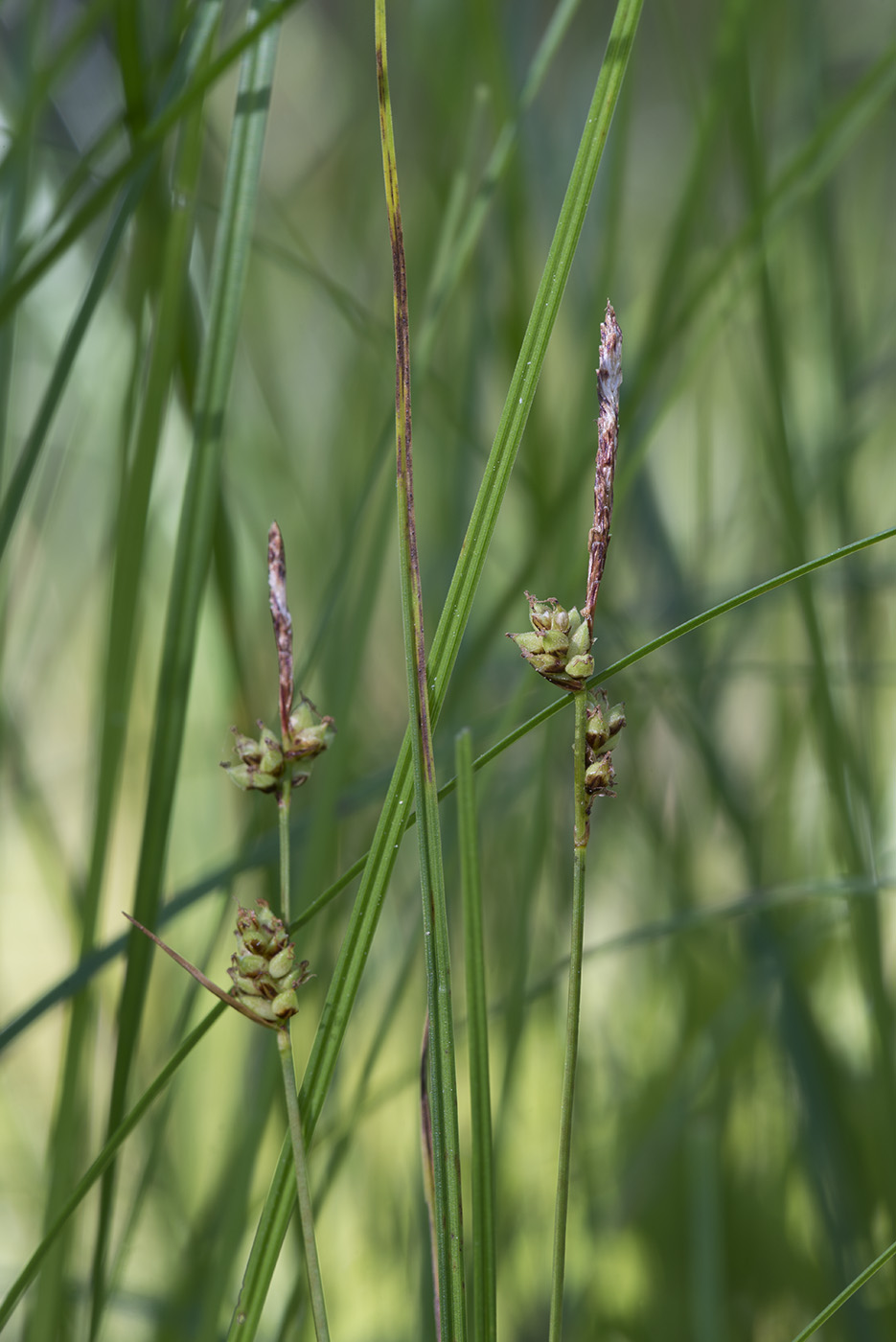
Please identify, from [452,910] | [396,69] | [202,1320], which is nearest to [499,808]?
[452,910]

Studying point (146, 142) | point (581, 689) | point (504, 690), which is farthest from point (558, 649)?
point (504, 690)

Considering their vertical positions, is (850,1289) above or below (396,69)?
below

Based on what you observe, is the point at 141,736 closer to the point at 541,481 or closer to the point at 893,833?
the point at 541,481

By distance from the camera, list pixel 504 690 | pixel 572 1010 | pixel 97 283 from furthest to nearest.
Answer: pixel 504 690
pixel 97 283
pixel 572 1010

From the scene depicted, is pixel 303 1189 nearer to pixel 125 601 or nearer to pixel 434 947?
pixel 434 947

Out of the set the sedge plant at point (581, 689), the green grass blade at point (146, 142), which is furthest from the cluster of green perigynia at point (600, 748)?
the green grass blade at point (146, 142)

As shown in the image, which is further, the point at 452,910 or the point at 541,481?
the point at 452,910

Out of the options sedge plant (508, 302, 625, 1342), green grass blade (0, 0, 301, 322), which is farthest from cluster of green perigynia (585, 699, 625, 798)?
green grass blade (0, 0, 301, 322)
